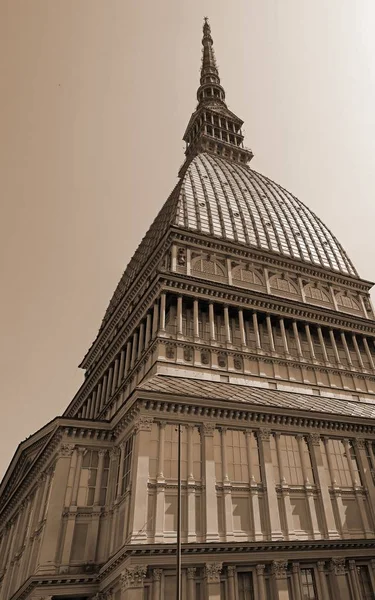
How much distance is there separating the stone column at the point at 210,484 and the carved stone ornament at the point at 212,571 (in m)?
1.25

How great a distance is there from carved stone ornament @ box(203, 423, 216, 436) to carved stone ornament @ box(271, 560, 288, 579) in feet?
26.6

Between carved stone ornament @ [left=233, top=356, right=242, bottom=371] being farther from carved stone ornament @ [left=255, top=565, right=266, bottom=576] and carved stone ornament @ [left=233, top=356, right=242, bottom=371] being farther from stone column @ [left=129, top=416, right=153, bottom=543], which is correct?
carved stone ornament @ [left=255, top=565, right=266, bottom=576]

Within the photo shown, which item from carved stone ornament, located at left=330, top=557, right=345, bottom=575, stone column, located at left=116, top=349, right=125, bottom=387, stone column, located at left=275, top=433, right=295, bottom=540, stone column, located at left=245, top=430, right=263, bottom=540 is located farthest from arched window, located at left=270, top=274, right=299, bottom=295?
carved stone ornament, located at left=330, top=557, right=345, bottom=575

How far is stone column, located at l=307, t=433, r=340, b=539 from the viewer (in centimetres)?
3066

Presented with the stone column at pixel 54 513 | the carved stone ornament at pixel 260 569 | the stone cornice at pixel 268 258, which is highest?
the stone cornice at pixel 268 258

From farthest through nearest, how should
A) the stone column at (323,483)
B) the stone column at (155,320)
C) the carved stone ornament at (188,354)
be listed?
the stone column at (155,320)
the carved stone ornament at (188,354)
the stone column at (323,483)

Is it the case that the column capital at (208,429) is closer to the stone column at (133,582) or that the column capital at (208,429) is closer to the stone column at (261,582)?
the stone column at (261,582)

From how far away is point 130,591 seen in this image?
80.2 feet

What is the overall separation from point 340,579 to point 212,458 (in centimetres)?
1021

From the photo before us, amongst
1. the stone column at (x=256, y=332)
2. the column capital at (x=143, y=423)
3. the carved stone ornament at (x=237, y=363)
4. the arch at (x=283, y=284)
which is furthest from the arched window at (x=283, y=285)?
the column capital at (x=143, y=423)

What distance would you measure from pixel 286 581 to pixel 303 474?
6.73 m

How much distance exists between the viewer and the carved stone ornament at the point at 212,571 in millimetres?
26188

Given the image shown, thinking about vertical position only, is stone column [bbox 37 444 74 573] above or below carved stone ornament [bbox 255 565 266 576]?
above

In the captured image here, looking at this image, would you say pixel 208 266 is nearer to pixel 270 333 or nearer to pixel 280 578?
pixel 270 333
